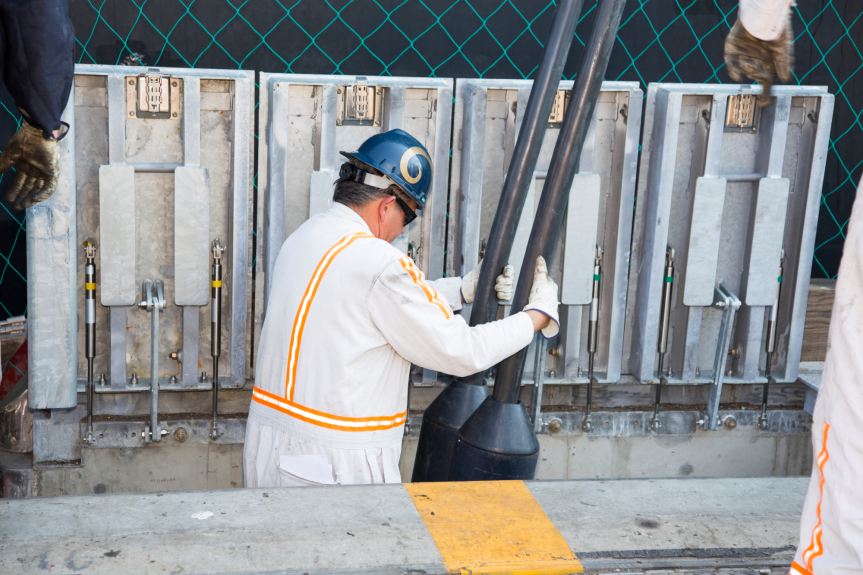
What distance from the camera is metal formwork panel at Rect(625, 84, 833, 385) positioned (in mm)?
3660

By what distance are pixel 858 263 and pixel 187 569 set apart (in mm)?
1459

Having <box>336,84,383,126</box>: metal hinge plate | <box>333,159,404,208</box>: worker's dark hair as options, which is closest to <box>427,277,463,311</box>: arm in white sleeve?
<box>333,159,404,208</box>: worker's dark hair

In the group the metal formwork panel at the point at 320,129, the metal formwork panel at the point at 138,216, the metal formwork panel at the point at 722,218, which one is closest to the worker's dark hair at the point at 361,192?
the metal formwork panel at the point at 320,129

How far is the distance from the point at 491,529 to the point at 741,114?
248cm

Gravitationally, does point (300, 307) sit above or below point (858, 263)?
below

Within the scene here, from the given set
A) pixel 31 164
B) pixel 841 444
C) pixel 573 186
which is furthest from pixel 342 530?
pixel 573 186

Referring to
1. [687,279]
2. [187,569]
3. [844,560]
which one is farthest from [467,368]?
[687,279]

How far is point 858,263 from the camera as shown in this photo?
1.34 meters

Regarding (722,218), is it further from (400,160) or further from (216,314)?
(216,314)

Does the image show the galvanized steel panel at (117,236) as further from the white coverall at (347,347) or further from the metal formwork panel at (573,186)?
the metal formwork panel at (573,186)

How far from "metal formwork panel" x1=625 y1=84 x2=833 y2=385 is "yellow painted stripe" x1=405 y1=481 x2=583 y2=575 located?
5.89 ft

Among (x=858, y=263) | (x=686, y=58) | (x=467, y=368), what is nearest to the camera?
(x=858, y=263)

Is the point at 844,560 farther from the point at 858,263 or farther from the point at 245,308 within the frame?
the point at 245,308

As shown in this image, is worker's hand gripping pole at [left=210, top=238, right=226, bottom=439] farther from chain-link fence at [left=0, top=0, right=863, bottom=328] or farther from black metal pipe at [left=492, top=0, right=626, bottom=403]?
chain-link fence at [left=0, top=0, right=863, bottom=328]
